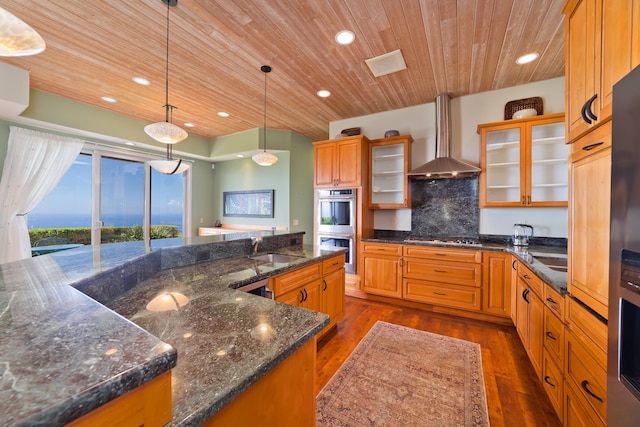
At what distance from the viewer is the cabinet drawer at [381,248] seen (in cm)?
333

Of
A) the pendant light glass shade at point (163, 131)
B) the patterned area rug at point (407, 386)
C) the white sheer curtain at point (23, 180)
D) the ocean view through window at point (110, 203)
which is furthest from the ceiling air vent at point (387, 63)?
the ocean view through window at point (110, 203)

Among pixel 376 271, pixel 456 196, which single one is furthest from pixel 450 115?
pixel 376 271

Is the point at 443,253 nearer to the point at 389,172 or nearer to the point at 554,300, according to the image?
the point at 389,172

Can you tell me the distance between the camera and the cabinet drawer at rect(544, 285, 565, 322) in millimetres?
1410

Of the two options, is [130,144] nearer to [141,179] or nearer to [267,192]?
[141,179]

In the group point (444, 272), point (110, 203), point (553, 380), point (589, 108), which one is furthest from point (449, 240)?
point (110, 203)

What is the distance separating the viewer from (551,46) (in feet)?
7.66

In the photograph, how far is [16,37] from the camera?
3.79 ft

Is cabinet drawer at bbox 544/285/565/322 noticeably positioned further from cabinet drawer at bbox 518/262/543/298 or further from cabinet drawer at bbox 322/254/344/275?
cabinet drawer at bbox 322/254/344/275

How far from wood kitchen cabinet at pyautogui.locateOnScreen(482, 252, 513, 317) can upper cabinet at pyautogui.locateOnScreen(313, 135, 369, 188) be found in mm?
1829

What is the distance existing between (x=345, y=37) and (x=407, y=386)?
2.87 m

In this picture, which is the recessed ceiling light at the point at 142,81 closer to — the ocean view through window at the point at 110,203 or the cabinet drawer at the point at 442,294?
the ocean view through window at the point at 110,203

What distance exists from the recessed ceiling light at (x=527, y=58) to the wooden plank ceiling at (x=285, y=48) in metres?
0.08

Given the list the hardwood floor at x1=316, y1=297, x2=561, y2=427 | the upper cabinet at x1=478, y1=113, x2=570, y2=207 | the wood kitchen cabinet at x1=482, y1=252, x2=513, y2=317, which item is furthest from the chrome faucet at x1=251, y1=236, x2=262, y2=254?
the upper cabinet at x1=478, y1=113, x2=570, y2=207
